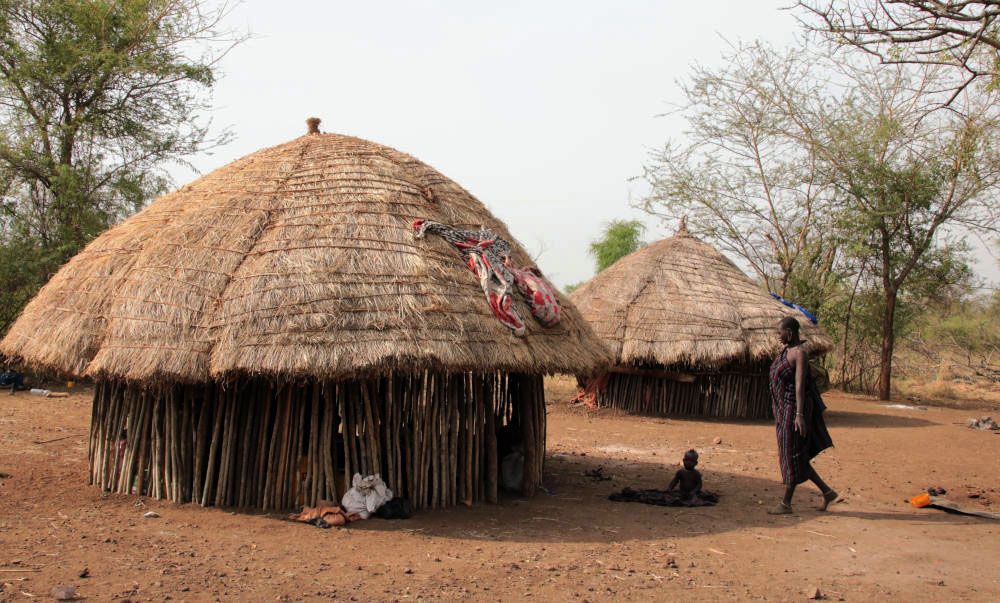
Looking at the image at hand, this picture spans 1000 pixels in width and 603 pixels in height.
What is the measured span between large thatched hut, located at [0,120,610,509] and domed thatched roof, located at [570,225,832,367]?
19.7 feet

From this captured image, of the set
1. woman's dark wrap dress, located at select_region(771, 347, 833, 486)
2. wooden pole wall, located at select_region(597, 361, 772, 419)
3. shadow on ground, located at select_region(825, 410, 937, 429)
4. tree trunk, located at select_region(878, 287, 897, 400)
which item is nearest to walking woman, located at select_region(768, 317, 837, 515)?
woman's dark wrap dress, located at select_region(771, 347, 833, 486)

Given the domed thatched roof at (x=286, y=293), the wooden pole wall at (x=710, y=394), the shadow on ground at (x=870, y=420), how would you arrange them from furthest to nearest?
1. the wooden pole wall at (x=710, y=394)
2. the shadow on ground at (x=870, y=420)
3. the domed thatched roof at (x=286, y=293)

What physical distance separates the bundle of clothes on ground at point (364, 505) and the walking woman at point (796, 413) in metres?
3.12

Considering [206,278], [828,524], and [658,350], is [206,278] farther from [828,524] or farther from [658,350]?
[658,350]

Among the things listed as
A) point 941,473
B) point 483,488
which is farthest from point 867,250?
point 483,488

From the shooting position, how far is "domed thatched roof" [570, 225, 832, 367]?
42.0ft

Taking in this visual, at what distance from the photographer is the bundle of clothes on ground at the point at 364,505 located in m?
6.11

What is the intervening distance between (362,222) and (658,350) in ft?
23.7

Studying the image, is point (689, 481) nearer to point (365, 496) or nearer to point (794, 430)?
point (794, 430)

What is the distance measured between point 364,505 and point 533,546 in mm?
1383

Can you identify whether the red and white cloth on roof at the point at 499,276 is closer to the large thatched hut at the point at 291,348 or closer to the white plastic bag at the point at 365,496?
the large thatched hut at the point at 291,348

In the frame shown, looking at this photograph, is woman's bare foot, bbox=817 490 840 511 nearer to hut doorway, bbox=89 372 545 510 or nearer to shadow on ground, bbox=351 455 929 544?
shadow on ground, bbox=351 455 929 544

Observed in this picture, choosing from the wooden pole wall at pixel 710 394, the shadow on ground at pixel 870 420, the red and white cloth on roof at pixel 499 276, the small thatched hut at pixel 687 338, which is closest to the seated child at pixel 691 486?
the red and white cloth on roof at pixel 499 276

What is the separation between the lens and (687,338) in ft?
42.2
